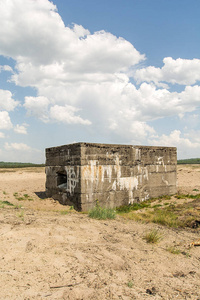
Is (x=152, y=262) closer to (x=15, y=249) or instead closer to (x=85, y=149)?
(x=15, y=249)

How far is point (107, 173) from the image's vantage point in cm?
847

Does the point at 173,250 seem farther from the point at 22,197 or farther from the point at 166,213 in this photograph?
the point at 22,197

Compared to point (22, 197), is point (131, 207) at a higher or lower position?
lower

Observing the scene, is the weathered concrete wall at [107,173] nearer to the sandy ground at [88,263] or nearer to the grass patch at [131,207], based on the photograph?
the grass patch at [131,207]

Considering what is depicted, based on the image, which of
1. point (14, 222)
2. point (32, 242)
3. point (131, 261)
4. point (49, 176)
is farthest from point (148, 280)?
point (49, 176)

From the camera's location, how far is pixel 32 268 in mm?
2971

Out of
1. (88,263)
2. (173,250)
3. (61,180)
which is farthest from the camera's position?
(61,180)

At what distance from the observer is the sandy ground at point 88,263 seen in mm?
2639

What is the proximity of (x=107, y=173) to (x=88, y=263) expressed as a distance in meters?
5.28

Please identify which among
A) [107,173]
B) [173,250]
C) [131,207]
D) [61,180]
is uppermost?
[107,173]

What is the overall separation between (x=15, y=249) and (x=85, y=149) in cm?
477

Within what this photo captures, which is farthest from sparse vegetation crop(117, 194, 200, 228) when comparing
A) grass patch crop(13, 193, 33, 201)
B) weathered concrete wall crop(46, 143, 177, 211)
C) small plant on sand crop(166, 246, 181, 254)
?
grass patch crop(13, 193, 33, 201)

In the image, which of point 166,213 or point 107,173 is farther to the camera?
point 107,173

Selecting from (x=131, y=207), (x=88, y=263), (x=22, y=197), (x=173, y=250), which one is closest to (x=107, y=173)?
(x=131, y=207)
